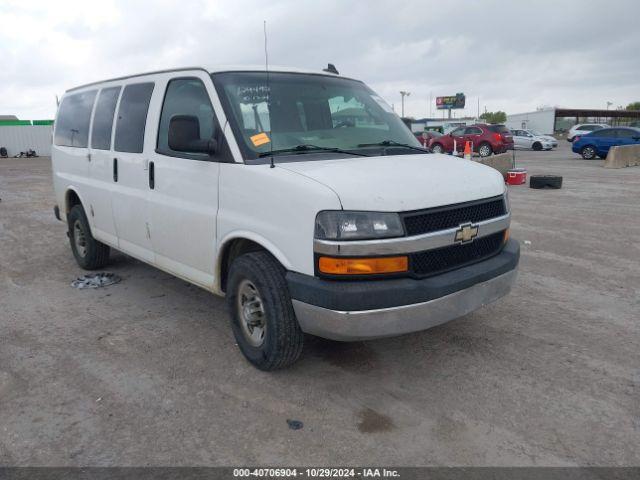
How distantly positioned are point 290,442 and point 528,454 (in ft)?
4.08

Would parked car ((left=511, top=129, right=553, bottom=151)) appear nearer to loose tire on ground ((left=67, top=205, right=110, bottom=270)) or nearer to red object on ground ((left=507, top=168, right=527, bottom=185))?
red object on ground ((left=507, top=168, right=527, bottom=185))

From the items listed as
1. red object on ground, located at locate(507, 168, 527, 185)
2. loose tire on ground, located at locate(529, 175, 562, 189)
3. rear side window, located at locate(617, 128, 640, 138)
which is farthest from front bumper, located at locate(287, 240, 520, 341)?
rear side window, located at locate(617, 128, 640, 138)

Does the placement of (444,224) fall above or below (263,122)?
below

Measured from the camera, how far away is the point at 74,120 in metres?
5.96

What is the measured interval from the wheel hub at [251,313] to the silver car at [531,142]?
32.1 metres

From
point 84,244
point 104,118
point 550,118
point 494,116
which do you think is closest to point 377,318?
point 104,118

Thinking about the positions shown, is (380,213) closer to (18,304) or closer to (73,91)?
(18,304)

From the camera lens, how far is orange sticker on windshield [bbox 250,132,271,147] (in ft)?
11.6

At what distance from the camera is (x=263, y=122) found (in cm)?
369

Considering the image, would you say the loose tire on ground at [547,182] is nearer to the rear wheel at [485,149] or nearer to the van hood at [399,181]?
the van hood at [399,181]

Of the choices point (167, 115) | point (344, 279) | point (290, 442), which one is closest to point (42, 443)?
point (290, 442)

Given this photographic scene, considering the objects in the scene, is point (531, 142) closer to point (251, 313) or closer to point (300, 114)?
point (300, 114)

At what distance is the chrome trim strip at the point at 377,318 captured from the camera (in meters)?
2.95

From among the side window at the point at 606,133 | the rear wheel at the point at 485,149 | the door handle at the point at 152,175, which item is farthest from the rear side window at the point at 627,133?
the door handle at the point at 152,175
